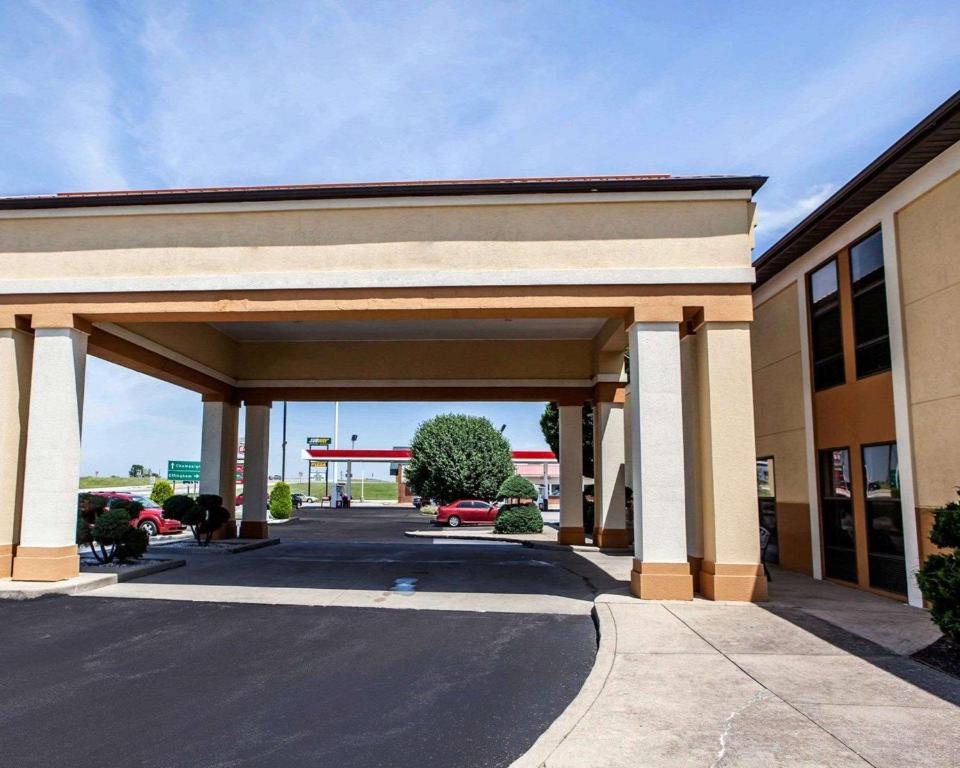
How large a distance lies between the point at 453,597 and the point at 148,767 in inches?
299

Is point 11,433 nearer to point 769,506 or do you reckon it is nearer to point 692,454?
point 692,454

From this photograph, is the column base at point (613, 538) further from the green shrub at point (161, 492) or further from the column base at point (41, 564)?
the green shrub at point (161, 492)

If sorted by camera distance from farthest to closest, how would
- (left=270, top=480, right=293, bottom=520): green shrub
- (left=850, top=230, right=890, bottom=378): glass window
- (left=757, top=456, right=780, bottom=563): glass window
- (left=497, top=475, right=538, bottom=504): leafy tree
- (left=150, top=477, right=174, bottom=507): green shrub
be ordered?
(left=150, top=477, right=174, bottom=507): green shrub, (left=270, top=480, right=293, bottom=520): green shrub, (left=497, top=475, right=538, bottom=504): leafy tree, (left=757, top=456, right=780, bottom=563): glass window, (left=850, top=230, right=890, bottom=378): glass window

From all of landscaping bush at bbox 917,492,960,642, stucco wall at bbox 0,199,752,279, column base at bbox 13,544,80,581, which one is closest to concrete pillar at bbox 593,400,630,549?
stucco wall at bbox 0,199,752,279

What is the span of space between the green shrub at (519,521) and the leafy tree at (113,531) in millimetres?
15366

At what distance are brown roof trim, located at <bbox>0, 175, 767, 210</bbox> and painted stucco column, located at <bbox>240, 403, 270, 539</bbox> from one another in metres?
10.5

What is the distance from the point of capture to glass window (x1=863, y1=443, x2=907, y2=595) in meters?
11.5

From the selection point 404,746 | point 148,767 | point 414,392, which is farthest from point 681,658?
point 414,392

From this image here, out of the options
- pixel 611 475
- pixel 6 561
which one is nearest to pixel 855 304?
pixel 611 475

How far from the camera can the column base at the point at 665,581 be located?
11219 millimetres

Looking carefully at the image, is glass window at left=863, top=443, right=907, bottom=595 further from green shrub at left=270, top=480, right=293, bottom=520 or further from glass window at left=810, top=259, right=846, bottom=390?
green shrub at left=270, top=480, right=293, bottom=520

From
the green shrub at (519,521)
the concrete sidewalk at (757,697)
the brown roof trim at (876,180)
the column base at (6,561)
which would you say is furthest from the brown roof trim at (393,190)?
the green shrub at (519,521)

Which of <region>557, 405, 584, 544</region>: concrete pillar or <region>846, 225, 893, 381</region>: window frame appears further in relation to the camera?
<region>557, 405, 584, 544</region>: concrete pillar

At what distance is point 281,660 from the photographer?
8078 mm
